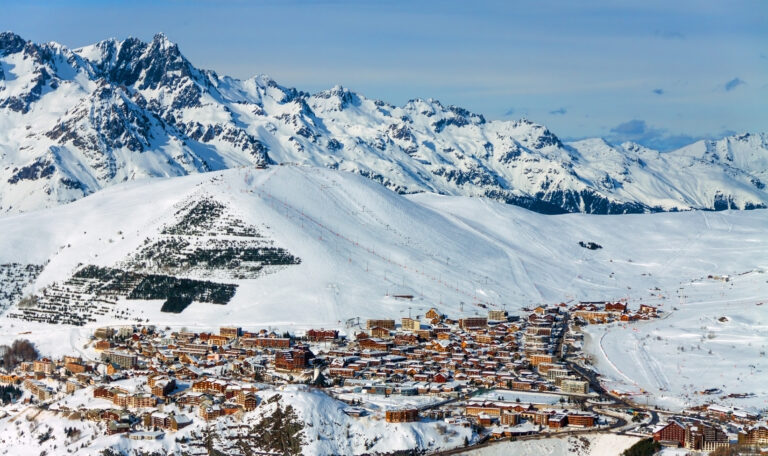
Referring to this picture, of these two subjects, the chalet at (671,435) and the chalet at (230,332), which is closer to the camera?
the chalet at (671,435)

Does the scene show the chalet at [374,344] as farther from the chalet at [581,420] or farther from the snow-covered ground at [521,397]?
the chalet at [581,420]

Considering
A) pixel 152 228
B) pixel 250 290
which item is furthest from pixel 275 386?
pixel 152 228

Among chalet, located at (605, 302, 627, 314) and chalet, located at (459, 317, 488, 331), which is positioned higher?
chalet, located at (605, 302, 627, 314)

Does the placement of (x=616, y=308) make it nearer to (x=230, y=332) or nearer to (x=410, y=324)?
(x=410, y=324)

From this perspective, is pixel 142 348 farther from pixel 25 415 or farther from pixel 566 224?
pixel 566 224

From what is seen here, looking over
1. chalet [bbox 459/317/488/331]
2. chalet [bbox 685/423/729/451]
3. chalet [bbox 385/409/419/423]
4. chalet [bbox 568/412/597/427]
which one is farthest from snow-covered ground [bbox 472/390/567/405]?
chalet [bbox 459/317/488/331]

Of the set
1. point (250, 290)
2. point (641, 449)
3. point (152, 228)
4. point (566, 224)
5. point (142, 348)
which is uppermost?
point (566, 224)

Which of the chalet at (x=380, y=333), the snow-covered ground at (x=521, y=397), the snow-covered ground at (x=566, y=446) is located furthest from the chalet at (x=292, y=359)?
the snow-covered ground at (x=566, y=446)

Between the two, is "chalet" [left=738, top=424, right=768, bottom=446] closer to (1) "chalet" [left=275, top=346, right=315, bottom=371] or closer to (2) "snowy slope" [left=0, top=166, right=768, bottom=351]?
(1) "chalet" [left=275, top=346, right=315, bottom=371]
